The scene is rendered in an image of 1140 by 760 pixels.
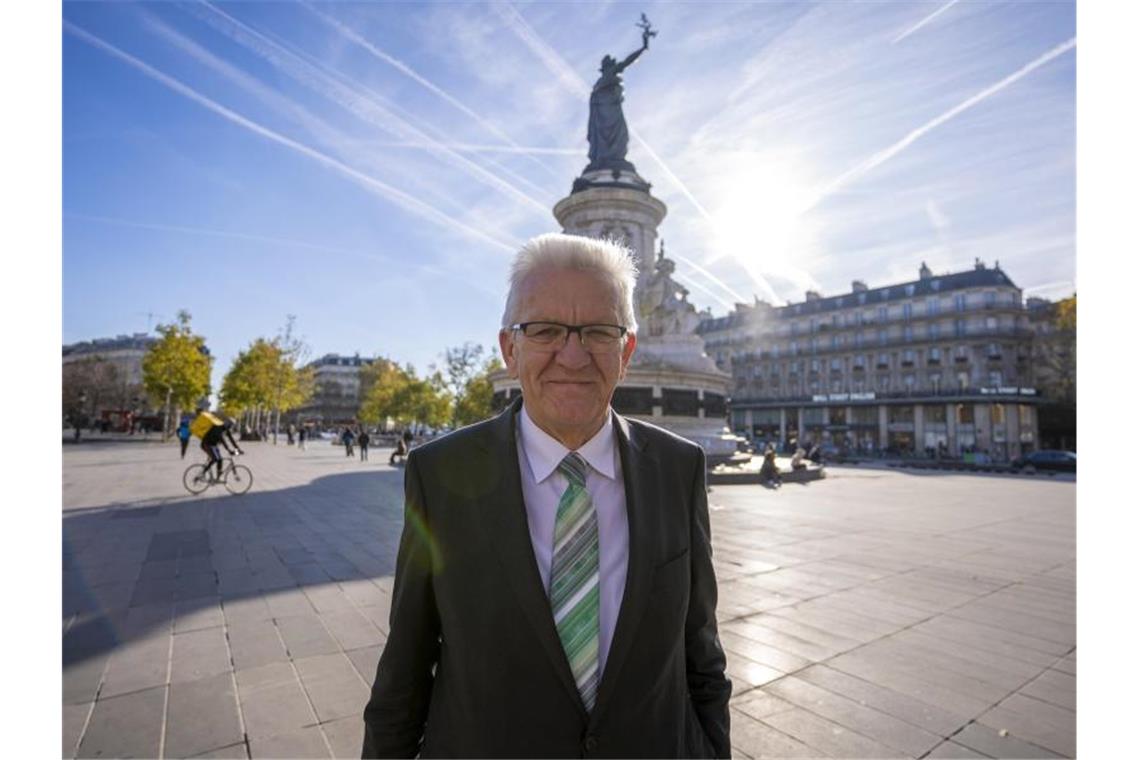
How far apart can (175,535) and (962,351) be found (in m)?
68.1

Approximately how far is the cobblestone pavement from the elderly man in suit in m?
1.92

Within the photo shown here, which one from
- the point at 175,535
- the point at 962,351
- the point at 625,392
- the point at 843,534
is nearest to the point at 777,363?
the point at 962,351

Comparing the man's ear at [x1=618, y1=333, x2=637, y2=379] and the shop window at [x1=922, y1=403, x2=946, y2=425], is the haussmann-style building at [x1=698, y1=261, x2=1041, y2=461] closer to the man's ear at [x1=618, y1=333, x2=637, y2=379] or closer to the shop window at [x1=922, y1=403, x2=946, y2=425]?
the shop window at [x1=922, y1=403, x2=946, y2=425]

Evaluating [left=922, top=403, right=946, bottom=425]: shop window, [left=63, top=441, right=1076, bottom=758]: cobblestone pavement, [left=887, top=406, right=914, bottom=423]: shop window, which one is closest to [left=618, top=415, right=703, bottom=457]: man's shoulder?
[left=63, top=441, right=1076, bottom=758]: cobblestone pavement

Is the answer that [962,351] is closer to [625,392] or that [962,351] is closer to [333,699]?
[625,392]

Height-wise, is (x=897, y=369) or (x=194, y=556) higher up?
(x=897, y=369)

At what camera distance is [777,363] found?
74750mm

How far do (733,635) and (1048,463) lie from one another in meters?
39.3

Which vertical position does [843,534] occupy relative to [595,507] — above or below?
below

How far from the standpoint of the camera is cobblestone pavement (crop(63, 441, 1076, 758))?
3371 mm

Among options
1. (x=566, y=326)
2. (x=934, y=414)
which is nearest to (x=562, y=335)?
(x=566, y=326)

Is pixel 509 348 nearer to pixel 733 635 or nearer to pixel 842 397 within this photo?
pixel 733 635

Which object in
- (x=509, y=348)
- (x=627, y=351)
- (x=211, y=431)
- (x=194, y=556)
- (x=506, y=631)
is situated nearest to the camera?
(x=506, y=631)

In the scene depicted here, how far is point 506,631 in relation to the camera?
163 cm
